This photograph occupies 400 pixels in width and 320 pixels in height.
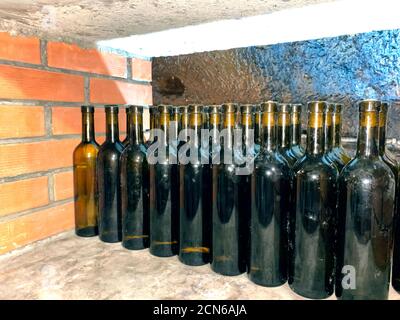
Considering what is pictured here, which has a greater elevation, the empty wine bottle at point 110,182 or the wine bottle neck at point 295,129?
the wine bottle neck at point 295,129

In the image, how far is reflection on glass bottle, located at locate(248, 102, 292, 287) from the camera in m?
0.77

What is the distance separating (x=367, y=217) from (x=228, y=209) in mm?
311

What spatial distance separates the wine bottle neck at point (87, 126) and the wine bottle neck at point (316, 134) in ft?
2.37

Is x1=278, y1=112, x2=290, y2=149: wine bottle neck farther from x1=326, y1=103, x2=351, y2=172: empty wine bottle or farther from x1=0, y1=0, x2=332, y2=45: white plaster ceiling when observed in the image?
x1=0, y1=0, x2=332, y2=45: white plaster ceiling

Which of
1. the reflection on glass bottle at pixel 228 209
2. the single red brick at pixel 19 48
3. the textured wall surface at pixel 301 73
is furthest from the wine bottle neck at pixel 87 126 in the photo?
the reflection on glass bottle at pixel 228 209

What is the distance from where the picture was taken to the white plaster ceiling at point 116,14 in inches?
30.6

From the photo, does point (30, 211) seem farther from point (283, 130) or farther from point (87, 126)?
point (283, 130)

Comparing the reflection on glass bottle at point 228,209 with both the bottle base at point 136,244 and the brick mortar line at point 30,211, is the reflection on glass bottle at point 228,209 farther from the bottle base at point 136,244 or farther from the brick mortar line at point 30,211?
the brick mortar line at point 30,211

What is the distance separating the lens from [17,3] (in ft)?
2.49

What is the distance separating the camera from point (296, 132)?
0.97 meters

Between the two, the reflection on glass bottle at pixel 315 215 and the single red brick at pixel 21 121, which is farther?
the single red brick at pixel 21 121

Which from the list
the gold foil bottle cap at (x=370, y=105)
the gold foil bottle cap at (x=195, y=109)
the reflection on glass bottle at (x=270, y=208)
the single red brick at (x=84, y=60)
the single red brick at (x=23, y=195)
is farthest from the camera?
the single red brick at (x=84, y=60)

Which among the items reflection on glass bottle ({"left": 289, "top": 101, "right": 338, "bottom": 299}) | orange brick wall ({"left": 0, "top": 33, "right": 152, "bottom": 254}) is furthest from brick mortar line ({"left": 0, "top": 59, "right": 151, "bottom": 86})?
reflection on glass bottle ({"left": 289, "top": 101, "right": 338, "bottom": 299})

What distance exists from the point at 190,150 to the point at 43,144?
0.52 m
